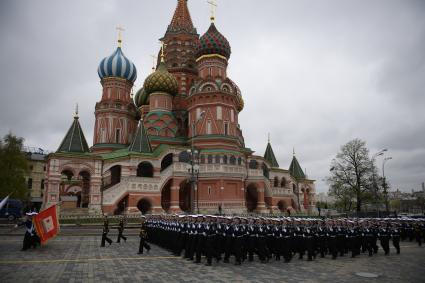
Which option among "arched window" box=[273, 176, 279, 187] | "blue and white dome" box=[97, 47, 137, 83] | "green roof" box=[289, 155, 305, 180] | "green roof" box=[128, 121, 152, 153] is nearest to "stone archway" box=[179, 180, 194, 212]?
"green roof" box=[128, 121, 152, 153]

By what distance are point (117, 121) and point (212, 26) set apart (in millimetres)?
18791

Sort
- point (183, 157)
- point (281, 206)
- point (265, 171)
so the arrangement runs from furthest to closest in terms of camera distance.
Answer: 1. point (281, 206)
2. point (265, 171)
3. point (183, 157)

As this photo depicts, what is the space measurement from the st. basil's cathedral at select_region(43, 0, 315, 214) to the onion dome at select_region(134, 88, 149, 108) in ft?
0.53

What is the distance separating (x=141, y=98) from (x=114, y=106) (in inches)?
223

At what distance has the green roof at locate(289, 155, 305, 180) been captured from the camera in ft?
170

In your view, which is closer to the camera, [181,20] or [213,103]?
[213,103]

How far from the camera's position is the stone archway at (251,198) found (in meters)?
→ 42.5

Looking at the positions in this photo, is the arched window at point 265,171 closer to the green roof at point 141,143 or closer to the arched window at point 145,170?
the arched window at point 145,170

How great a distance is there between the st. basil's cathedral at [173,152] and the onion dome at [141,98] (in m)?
0.16

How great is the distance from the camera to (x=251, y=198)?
43.6m

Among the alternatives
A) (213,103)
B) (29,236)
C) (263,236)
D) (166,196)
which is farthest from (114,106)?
(263,236)

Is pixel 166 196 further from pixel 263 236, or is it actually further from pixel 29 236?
pixel 263 236

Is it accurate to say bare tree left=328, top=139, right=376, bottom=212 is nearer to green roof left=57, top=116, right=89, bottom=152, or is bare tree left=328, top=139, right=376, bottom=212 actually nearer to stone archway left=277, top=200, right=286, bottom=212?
stone archway left=277, top=200, right=286, bottom=212

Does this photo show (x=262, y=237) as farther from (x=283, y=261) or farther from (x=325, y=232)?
(x=325, y=232)
